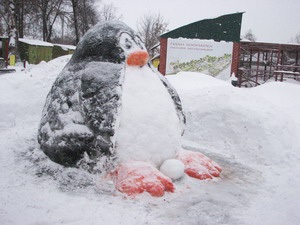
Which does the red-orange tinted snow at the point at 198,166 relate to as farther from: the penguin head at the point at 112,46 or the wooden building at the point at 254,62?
the wooden building at the point at 254,62

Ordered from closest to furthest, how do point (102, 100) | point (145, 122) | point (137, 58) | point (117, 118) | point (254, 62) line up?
point (117, 118), point (102, 100), point (145, 122), point (137, 58), point (254, 62)

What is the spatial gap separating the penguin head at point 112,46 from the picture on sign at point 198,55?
11.6 meters

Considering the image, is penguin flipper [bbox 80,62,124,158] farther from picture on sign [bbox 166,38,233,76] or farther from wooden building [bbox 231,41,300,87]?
wooden building [bbox 231,41,300,87]

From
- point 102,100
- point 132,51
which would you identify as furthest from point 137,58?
point 102,100

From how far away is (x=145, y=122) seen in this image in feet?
15.3

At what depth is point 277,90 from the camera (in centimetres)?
993

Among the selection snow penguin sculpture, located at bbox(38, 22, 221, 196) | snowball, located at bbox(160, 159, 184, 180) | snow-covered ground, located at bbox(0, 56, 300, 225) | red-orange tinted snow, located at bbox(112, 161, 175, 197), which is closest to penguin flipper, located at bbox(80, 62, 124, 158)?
snow penguin sculpture, located at bbox(38, 22, 221, 196)

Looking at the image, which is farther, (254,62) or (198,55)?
(254,62)

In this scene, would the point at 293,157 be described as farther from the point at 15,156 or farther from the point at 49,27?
the point at 49,27

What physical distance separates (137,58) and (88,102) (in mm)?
978

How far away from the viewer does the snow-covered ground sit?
3652mm

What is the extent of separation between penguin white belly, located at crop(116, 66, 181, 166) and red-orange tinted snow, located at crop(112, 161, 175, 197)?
0.19 metres

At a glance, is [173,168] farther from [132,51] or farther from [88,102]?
[132,51]

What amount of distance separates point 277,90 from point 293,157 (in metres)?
4.32
